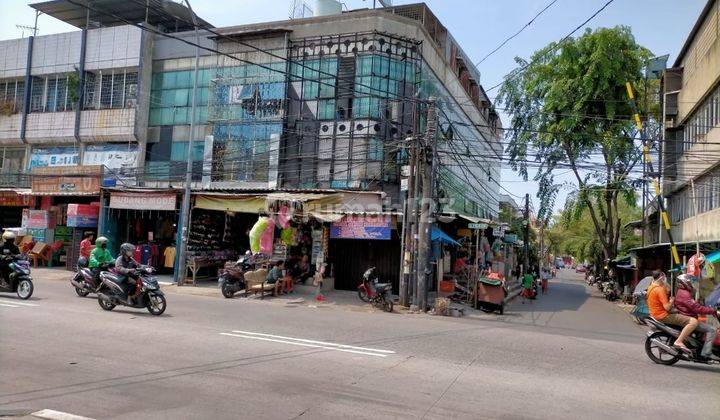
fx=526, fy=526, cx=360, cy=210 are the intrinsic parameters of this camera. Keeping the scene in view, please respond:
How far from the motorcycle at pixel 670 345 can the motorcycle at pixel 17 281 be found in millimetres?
13904

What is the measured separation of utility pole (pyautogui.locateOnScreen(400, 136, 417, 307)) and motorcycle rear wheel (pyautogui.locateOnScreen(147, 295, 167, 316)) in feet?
24.6

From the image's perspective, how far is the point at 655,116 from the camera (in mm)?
30578

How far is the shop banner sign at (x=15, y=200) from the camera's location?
25.7 meters

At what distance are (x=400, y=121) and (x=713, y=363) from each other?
15475 millimetres

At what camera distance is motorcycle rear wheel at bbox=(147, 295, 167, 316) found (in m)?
11.7

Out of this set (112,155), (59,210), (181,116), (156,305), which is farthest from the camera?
(112,155)

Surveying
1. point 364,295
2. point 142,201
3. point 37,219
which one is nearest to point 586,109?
point 364,295

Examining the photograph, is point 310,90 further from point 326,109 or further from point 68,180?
point 68,180

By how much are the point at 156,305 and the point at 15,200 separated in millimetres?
19441

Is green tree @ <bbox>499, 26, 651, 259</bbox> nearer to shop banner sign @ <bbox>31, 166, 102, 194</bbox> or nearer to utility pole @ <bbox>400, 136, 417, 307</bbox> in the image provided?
utility pole @ <bbox>400, 136, 417, 307</bbox>

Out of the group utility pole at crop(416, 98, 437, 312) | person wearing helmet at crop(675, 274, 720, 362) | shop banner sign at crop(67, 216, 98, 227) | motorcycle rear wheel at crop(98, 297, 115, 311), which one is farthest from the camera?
shop banner sign at crop(67, 216, 98, 227)

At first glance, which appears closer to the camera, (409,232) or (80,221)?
(409,232)

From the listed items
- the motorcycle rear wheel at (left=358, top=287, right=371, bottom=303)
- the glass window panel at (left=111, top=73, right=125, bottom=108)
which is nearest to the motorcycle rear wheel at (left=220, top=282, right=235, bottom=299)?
the motorcycle rear wheel at (left=358, top=287, right=371, bottom=303)

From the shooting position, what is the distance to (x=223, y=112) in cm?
2491
